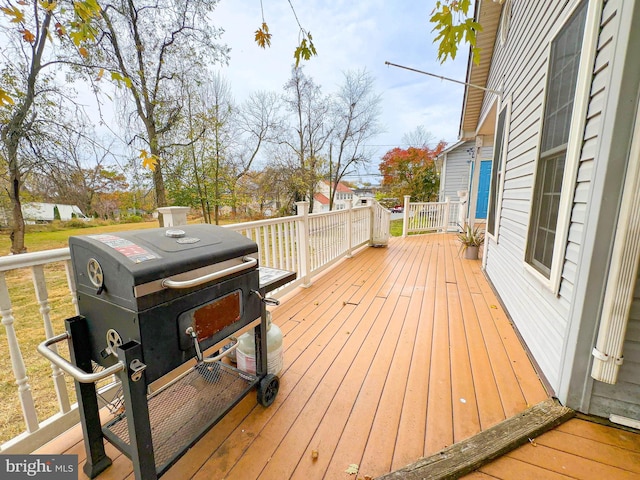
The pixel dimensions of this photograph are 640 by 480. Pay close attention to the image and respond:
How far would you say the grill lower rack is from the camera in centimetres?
123

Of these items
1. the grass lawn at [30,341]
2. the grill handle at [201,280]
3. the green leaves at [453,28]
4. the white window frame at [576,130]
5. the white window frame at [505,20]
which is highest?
the white window frame at [505,20]

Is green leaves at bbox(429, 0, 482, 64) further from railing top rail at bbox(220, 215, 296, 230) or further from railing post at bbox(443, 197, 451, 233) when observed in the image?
railing post at bbox(443, 197, 451, 233)

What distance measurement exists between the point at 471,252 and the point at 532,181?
10.3 feet

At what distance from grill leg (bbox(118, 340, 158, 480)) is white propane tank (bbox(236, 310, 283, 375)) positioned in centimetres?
71

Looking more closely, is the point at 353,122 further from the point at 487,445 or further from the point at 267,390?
the point at 487,445

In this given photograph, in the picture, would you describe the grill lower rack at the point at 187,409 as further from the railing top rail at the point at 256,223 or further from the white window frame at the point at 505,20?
the white window frame at the point at 505,20

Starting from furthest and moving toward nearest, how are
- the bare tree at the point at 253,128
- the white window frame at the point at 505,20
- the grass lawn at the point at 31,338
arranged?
the bare tree at the point at 253,128
the white window frame at the point at 505,20
the grass lawn at the point at 31,338

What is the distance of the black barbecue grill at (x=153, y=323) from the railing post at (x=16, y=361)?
275mm

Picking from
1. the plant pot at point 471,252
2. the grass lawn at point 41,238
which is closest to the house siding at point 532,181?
the plant pot at point 471,252

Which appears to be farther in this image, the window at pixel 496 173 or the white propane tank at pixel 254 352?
the window at pixel 496 173

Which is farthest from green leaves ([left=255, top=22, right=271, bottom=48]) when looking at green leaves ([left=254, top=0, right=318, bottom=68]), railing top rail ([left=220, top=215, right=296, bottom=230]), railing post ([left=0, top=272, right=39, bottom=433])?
railing post ([left=0, top=272, right=39, bottom=433])

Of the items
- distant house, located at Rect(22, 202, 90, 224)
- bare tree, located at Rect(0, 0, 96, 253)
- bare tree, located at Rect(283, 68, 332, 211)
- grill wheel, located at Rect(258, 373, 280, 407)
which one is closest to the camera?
grill wheel, located at Rect(258, 373, 280, 407)

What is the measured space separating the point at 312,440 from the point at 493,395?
1194mm

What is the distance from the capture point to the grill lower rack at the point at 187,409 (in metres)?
1.23
